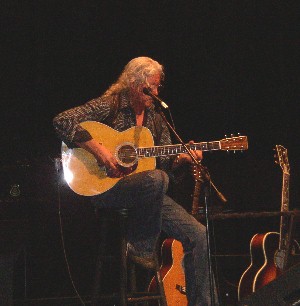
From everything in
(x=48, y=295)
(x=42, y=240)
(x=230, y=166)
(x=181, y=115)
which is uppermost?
(x=181, y=115)

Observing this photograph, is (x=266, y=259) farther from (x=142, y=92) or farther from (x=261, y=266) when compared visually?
(x=142, y=92)

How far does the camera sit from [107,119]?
13.4ft

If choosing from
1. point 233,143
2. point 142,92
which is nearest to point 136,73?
point 142,92

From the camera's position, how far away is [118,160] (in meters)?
3.93

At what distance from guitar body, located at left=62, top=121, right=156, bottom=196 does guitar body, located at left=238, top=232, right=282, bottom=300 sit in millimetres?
1601

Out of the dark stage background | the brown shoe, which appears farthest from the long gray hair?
the dark stage background

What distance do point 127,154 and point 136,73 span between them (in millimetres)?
625

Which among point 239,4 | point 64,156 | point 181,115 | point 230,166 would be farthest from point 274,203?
point 64,156

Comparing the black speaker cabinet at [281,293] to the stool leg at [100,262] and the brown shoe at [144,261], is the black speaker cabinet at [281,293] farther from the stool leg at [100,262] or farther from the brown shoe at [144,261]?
the stool leg at [100,262]

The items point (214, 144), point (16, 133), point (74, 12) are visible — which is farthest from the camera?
point (74, 12)

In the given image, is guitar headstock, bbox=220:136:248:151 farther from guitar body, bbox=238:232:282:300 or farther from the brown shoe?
guitar body, bbox=238:232:282:300

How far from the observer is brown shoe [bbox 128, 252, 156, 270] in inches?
149

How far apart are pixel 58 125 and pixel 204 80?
10.8 feet

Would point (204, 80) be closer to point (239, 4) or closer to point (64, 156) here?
point (239, 4)
